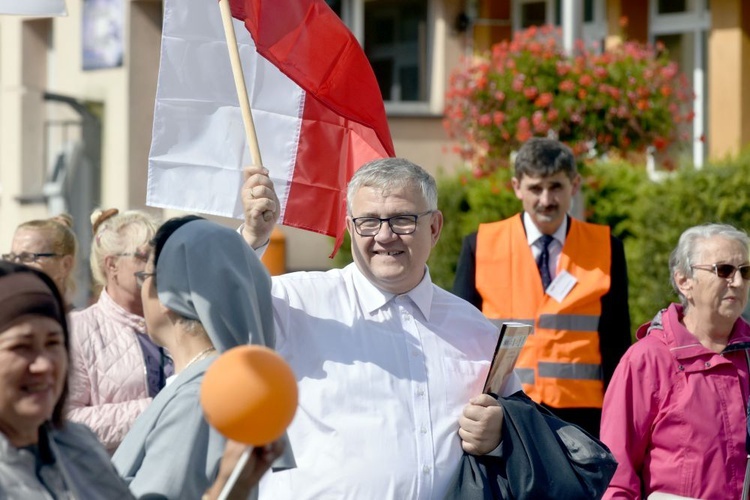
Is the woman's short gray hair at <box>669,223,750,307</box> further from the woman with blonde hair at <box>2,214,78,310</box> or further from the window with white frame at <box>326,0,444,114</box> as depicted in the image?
the window with white frame at <box>326,0,444,114</box>

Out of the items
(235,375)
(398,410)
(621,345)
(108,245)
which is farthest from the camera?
(621,345)

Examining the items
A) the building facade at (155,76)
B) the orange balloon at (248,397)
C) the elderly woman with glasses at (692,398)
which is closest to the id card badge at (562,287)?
the elderly woman with glasses at (692,398)

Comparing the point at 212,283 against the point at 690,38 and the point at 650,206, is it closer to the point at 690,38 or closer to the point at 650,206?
the point at 650,206

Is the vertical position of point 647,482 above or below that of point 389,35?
below

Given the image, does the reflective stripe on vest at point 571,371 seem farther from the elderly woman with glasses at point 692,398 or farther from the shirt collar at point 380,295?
the shirt collar at point 380,295

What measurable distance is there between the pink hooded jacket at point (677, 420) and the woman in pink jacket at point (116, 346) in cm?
171

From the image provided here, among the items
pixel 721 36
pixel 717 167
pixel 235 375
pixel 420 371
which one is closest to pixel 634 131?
pixel 717 167

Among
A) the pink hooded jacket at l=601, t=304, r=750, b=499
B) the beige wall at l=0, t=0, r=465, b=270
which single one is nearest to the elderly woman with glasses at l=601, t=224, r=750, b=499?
the pink hooded jacket at l=601, t=304, r=750, b=499

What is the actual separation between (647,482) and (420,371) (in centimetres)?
126

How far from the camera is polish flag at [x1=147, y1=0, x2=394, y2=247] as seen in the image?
547cm

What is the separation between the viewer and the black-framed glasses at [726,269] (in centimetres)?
531

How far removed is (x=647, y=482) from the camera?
511cm

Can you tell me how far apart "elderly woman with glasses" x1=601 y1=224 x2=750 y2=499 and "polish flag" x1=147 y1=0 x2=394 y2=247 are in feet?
4.31

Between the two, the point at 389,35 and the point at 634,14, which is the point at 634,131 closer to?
the point at 634,14
